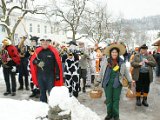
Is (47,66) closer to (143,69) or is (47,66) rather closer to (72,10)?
(143,69)

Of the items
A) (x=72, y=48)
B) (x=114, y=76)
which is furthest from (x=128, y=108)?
(x=72, y=48)

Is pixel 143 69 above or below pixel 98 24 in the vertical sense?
below

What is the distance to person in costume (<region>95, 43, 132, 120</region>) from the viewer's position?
24.2ft

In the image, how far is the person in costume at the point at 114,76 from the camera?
24.2 feet

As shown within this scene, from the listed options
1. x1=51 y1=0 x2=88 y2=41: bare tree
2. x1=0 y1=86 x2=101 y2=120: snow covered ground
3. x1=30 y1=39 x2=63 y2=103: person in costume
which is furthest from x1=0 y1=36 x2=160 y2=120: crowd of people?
x1=51 y1=0 x2=88 y2=41: bare tree

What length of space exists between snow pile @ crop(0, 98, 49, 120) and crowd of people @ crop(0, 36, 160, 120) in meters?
0.89

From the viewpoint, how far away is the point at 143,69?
9266 mm

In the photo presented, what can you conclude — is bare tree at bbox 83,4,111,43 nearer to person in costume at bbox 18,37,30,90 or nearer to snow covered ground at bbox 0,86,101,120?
person in costume at bbox 18,37,30,90

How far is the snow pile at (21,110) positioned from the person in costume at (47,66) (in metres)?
0.72

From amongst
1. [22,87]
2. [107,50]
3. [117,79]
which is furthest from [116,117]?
[22,87]

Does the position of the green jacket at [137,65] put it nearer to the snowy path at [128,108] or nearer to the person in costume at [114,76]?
the snowy path at [128,108]

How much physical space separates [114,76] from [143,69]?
2137 mm

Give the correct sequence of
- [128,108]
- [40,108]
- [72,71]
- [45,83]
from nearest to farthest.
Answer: [40,108] → [45,83] → [128,108] → [72,71]

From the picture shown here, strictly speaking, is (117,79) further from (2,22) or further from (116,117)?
(2,22)
